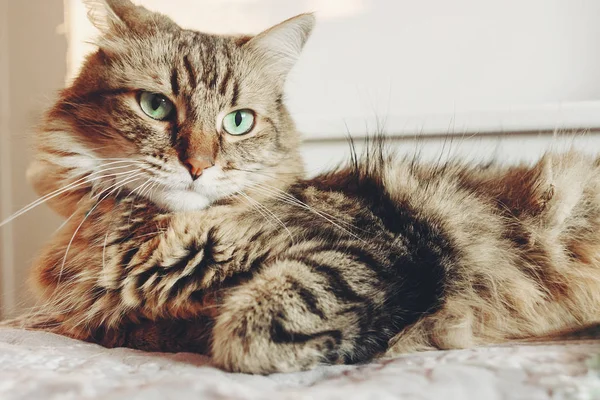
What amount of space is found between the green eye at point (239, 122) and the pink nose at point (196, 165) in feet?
0.44

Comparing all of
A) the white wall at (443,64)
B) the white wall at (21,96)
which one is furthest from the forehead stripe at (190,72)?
the white wall at (21,96)

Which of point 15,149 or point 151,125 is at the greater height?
point 151,125

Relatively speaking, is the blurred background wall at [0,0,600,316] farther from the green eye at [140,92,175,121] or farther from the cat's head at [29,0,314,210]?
the green eye at [140,92,175,121]

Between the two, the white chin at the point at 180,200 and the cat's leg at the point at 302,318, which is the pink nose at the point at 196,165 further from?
the cat's leg at the point at 302,318

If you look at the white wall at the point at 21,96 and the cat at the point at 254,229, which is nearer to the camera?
the cat at the point at 254,229

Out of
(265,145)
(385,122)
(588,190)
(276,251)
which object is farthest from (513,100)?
(276,251)

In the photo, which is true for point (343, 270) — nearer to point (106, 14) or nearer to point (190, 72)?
point (190, 72)

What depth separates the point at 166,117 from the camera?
3.21 feet

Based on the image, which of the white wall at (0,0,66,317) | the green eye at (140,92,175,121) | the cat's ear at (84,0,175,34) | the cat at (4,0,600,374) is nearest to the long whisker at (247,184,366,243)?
the cat at (4,0,600,374)

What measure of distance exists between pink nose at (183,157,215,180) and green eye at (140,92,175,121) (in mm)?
134

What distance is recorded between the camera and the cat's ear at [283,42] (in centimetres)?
115

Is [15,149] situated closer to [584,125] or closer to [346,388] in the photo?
[346,388]

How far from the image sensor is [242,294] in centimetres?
78

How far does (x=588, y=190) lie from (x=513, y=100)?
62 cm
